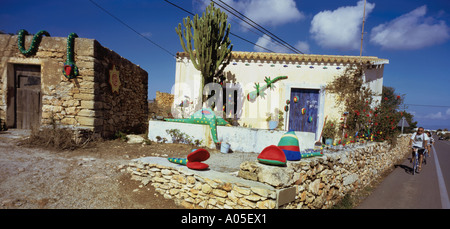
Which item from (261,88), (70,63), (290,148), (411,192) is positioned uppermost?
(70,63)

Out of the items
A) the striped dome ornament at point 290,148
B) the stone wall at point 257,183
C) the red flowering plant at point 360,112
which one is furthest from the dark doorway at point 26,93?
the red flowering plant at point 360,112

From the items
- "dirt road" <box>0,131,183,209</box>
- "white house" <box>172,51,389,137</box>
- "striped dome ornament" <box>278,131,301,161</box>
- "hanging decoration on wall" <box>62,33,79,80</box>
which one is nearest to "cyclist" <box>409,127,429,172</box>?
"white house" <box>172,51,389,137</box>

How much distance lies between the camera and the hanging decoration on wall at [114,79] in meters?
6.66

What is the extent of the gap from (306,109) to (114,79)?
23.7 ft

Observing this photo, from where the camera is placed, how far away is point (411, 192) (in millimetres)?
5301

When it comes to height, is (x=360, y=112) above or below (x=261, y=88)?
below

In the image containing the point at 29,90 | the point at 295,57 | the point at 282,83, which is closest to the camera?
the point at 29,90

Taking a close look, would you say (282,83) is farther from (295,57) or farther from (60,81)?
(60,81)

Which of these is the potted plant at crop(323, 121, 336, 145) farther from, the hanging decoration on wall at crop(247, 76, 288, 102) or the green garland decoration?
the green garland decoration

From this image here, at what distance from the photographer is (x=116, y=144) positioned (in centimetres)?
614

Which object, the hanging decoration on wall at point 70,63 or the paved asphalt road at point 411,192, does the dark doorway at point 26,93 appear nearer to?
the hanging decoration on wall at point 70,63

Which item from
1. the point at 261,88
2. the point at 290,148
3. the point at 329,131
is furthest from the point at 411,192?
the point at 261,88
